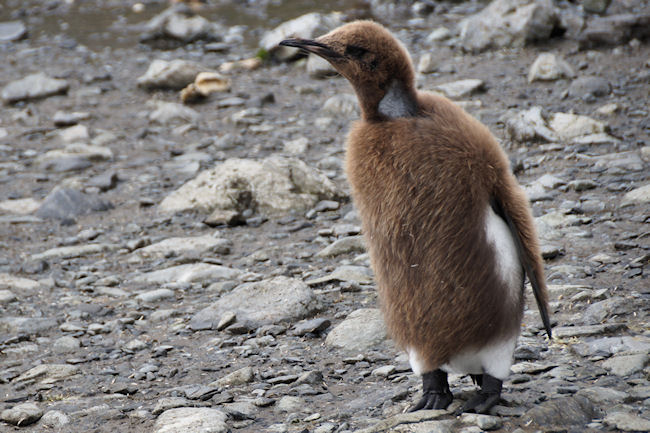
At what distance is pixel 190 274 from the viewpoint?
4582 millimetres

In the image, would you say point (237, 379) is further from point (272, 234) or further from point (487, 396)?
point (272, 234)

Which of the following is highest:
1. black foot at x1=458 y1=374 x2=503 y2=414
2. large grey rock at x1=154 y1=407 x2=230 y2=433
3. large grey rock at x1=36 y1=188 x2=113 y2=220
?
black foot at x1=458 y1=374 x2=503 y2=414

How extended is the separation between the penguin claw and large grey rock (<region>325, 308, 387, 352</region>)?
822mm

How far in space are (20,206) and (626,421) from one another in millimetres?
4907

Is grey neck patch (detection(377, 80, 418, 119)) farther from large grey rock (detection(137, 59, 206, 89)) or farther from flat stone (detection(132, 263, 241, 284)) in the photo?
large grey rock (detection(137, 59, 206, 89))

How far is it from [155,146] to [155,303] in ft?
10.1

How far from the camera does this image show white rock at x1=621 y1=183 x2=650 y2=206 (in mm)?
4290

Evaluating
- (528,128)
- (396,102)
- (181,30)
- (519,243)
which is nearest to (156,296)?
(396,102)

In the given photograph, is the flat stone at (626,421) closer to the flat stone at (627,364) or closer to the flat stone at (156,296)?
the flat stone at (627,364)

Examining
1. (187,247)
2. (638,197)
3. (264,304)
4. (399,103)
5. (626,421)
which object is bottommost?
(187,247)

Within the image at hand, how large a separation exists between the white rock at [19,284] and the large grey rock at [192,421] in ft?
6.60

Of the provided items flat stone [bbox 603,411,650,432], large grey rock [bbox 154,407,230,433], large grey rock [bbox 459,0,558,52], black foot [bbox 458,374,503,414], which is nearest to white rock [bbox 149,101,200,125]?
large grey rock [bbox 459,0,558,52]

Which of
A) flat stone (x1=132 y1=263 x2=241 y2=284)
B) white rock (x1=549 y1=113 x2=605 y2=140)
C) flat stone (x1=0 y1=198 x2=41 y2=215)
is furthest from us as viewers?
flat stone (x1=0 y1=198 x2=41 y2=215)

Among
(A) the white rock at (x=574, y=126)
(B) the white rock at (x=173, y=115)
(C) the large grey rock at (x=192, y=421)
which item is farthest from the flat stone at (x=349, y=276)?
(B) the white rock at (x=173, y=115)
